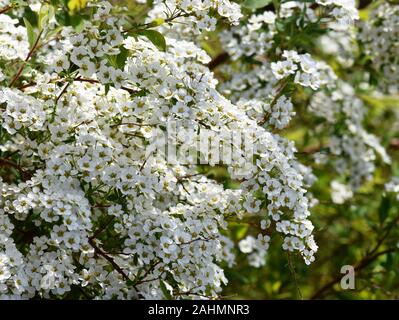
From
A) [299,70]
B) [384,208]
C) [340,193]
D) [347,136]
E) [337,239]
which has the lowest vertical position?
[337,239]

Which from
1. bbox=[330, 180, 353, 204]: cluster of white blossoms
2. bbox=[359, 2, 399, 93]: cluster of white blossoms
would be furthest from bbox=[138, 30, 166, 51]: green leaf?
bbox=[330, 180, 353, 204]: cluster of white blossoms

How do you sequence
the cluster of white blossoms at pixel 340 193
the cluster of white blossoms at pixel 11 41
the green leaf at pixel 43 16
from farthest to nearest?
1. the cluster of white blossoms at pixel 340 193
2. the cluster of white blossoms at pixel 11 41
3. the green leaf at pixel 43 16

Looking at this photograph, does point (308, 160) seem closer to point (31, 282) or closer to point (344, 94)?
point (344, 94)

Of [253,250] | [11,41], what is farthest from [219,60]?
[11,41]

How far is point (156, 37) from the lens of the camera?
291cm

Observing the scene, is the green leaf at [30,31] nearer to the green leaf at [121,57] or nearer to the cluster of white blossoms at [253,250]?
the green leaf at [121,57]

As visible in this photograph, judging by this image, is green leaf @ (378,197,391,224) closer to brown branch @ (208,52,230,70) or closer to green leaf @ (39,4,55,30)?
brown branch @ (208,52,230,70)

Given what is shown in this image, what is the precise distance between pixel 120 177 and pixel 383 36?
2.06m

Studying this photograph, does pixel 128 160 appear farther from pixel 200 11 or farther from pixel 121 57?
pixel 200 11

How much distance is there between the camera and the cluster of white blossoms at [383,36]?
13.5 ft

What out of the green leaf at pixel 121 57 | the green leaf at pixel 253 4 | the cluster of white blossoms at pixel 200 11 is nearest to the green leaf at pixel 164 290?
the green leaf at pixel 121 57

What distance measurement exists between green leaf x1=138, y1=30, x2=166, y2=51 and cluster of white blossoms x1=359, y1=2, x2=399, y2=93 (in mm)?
1683

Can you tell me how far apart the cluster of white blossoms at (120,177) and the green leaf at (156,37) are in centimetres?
3
